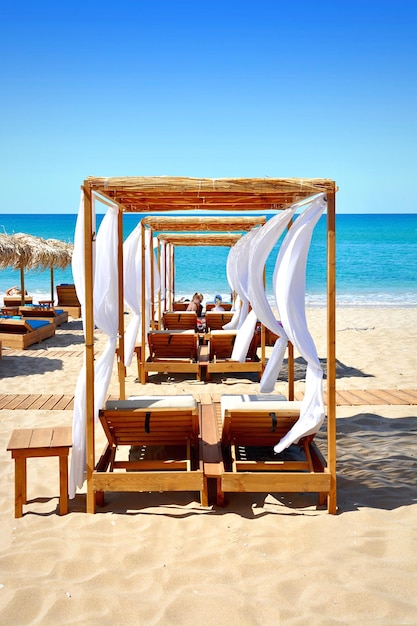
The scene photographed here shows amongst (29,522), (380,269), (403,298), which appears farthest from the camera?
(380,269)

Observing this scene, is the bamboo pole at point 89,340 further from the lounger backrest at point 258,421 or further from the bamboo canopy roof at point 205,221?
the bamboo canopy roof at point 205,221

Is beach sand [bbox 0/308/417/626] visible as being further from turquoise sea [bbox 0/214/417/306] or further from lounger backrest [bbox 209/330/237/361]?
turquoise sea [bbox 0/214/417/306]

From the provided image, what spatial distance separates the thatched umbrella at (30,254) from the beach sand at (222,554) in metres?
6.84

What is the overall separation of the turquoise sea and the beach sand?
51.2ft

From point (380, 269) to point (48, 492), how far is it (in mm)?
36683

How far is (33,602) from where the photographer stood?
258 centimetres

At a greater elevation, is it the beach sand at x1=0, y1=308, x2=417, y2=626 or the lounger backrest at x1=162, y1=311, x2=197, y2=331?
the lounger backrest at x1=162, y1=311, x2=197, y2=331

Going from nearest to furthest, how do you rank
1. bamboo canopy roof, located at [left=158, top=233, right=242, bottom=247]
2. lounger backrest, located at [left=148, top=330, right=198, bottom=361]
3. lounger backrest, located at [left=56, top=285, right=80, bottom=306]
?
lounger backrest, located at [left=148, top=330, right=198, bottom=361] < bamboo canopy roof, located at [left=158, top=233, right=242, bottom=247] < lounger backrest, located at [left=56, top=285, right=80, bottom=306]

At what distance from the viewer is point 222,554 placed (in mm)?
3018

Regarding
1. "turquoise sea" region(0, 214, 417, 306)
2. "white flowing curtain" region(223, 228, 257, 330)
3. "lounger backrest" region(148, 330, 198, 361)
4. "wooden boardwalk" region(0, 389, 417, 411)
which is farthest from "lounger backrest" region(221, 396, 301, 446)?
"turquoise sea" region(0, 214, 417, 306)

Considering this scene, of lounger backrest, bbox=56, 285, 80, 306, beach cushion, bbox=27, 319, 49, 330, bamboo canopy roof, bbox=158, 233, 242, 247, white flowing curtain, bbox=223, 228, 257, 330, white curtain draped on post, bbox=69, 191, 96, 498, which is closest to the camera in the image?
white curtain draped on post, bbox=69, 191, 96, 498

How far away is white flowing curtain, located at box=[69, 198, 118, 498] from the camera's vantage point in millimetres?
3643

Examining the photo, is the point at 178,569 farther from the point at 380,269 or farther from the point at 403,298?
the point at 380,269

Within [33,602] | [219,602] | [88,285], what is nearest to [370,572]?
[219,602]
